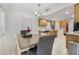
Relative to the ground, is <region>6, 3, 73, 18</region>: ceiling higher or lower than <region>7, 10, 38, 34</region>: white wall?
higher

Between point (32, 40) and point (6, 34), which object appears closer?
point (6, 34)

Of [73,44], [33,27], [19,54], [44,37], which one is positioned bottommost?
[19,54]

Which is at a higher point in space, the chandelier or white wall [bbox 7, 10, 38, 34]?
the chandelier

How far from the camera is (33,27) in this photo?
55.8 inches

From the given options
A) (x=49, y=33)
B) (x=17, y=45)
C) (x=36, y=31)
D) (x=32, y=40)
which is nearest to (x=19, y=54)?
(x=17, y=45)

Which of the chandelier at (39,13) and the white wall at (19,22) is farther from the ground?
the chandelier at (39,13)

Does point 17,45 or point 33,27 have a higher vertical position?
point 33,27

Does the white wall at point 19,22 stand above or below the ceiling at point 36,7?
below

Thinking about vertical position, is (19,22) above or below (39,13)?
below

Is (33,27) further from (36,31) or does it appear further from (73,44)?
(73,44)

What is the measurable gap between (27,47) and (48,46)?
0.30 metres

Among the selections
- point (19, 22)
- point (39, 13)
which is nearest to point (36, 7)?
point (39, 13)

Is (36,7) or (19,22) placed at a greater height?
(36,7)

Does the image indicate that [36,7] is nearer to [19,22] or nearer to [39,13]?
[39,13]
